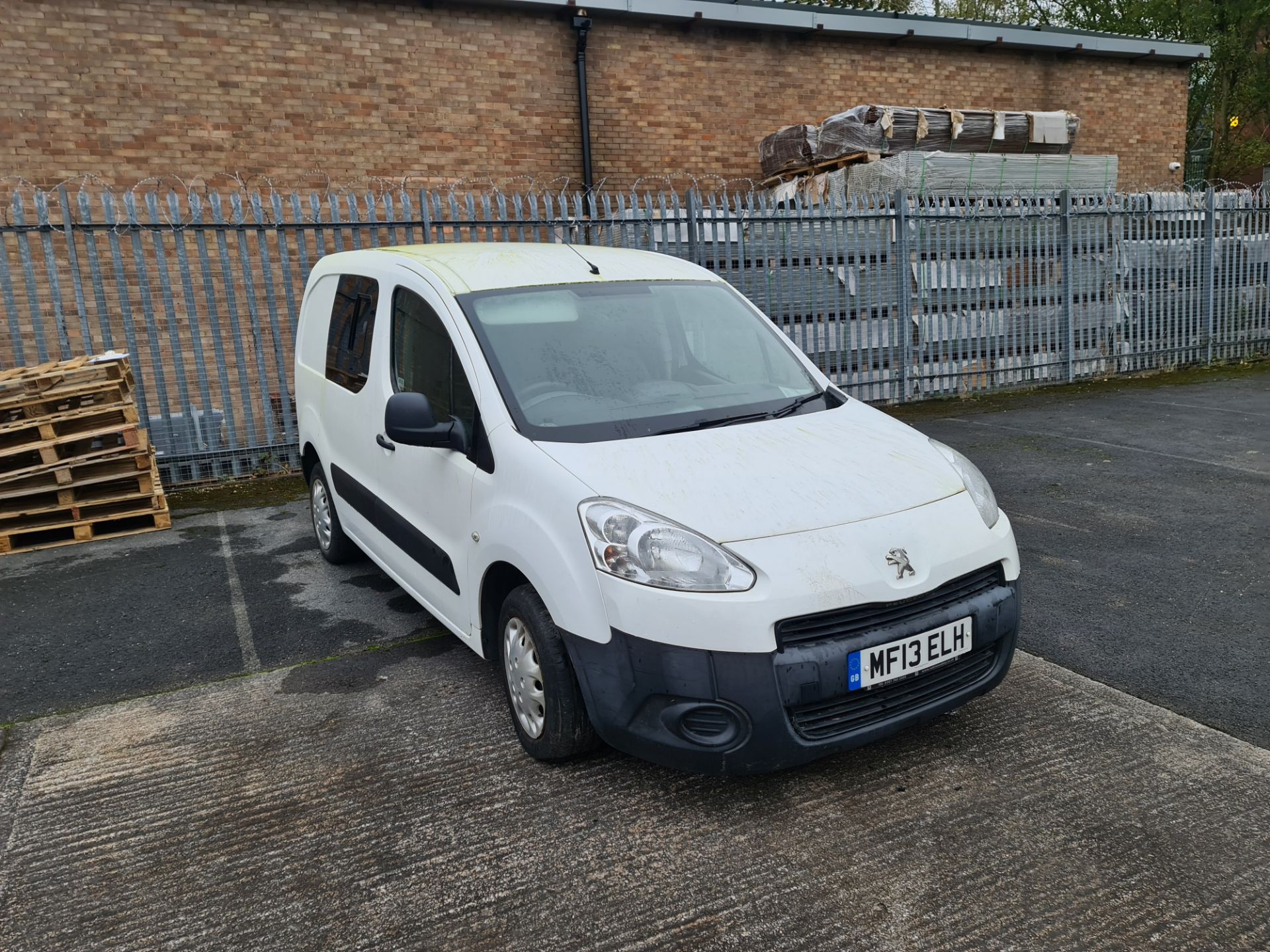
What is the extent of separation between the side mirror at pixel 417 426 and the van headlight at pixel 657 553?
2.74 ft

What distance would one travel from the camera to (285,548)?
614 centimetres

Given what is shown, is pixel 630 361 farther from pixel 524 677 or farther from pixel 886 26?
pixel 886 26

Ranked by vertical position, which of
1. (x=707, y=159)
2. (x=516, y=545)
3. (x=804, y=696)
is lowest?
(x=804, y=696)

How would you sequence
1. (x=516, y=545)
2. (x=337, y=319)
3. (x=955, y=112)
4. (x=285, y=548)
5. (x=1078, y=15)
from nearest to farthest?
(x=516, y=545), (x=337, y=319), (x=285, y=548), (x=955, y=112), (x=1078, y=15)

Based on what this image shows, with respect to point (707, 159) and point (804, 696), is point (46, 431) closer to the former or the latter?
point (804, 696)

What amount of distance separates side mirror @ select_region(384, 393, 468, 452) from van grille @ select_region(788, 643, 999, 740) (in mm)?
1573

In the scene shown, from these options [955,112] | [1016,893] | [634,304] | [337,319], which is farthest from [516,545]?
[955,112]

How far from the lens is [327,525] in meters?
5.58

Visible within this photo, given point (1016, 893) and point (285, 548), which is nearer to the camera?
point (1016, 893)

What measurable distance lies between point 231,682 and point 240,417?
4.60m

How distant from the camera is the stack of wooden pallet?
245 inches

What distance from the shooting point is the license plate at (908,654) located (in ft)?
8.95

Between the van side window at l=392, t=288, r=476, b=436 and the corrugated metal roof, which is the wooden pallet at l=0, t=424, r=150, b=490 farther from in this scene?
the corrugated metal roof

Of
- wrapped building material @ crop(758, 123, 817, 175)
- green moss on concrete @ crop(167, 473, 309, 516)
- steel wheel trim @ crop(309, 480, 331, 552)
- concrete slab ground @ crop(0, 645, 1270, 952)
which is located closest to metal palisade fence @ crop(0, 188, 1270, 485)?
green moss on concrete @ crop(167, 473, 309, 516)
